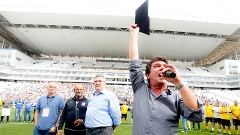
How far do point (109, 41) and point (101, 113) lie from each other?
4185 cm

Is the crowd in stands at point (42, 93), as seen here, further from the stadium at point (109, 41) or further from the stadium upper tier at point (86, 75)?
the stadium upper tier at point (86, 75)

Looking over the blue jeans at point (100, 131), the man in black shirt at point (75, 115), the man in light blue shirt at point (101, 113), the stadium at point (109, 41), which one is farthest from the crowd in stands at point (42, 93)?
the blue jeans at point (100, 131)

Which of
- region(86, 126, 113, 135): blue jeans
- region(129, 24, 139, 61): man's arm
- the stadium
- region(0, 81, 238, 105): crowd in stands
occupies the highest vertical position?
the stadium

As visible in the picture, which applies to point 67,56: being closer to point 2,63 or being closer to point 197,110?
point 2,63

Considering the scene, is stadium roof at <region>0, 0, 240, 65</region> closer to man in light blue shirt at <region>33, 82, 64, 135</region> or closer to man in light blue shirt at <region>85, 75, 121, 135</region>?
man in light blue shirt at <region>33, 82, 64, 135</region>

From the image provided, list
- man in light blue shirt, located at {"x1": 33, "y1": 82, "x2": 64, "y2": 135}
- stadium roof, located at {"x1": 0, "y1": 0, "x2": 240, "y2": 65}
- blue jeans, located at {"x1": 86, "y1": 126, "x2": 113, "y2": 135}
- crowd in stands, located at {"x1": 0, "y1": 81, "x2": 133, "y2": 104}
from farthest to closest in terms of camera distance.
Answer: stadium roof, located at {"x1": 0, "y1": 0, "x2": 240, "y2": 65}, crowd in stands, located at {"x1": 0, "y1": 81, "x2": 133, "y2": 104}, man in light blue shirt, located at {"x1": 33, "y1": 82, "x2": 64, "y2": 135}, blue jeans, located at {"x1": 86, "y1": 126, "x2": 113, "y2": 135}

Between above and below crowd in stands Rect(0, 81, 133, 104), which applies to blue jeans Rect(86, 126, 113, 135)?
above

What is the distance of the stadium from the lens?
29.2 m

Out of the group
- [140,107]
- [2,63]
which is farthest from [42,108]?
[2,63]

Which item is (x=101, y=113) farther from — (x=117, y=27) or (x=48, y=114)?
(x=117, y=27)

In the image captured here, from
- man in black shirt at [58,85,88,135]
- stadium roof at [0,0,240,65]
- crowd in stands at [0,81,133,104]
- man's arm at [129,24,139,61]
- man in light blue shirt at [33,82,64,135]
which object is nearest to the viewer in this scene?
man's arm at [129,24,139,61]

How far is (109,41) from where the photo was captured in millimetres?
44031

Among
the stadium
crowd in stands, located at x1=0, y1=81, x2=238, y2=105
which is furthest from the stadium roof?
crowd in stands, located at x1=0, y1=81, x2=238, y2=105

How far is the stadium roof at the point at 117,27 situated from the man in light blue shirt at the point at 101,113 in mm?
27484
